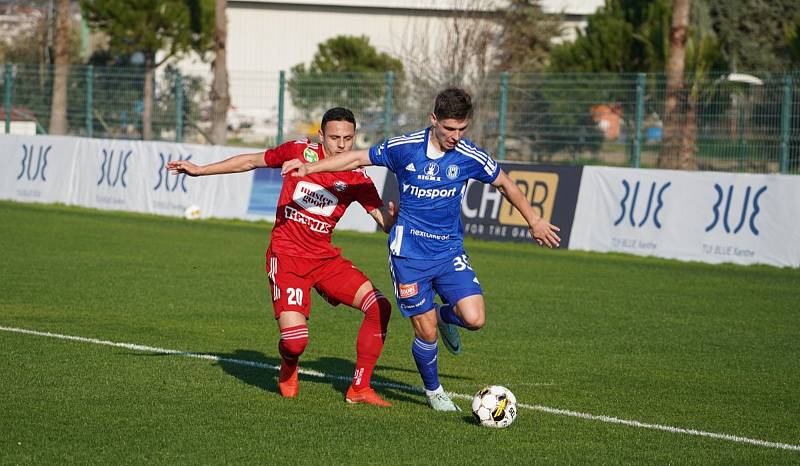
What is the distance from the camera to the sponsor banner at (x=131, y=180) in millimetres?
24062

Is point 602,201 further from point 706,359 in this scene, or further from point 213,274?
point 706,359

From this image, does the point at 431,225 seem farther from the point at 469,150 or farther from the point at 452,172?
the point at 469,150

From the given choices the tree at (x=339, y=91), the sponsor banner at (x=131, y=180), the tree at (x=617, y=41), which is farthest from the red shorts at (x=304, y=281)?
the tree at (x=617, y=41)

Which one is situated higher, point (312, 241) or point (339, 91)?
point (339, 91)

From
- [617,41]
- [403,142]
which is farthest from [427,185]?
[617,41]

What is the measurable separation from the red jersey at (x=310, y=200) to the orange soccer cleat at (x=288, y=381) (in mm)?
789

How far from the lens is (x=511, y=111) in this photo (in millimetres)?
25797

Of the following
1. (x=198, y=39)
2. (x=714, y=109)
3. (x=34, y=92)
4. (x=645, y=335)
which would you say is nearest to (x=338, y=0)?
(x=198, y=39)

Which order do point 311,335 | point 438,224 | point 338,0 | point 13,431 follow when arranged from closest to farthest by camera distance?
point 13,431
point 438,224
point 311,335
point 338,0

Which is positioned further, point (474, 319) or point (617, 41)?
point (617, 41)

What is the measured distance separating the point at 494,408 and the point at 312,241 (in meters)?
1.92

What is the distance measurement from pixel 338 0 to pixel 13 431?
184ft

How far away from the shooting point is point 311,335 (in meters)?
11.4

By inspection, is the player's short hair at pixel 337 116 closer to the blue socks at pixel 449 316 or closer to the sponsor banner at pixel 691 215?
the blue socks at pixel 449 316
